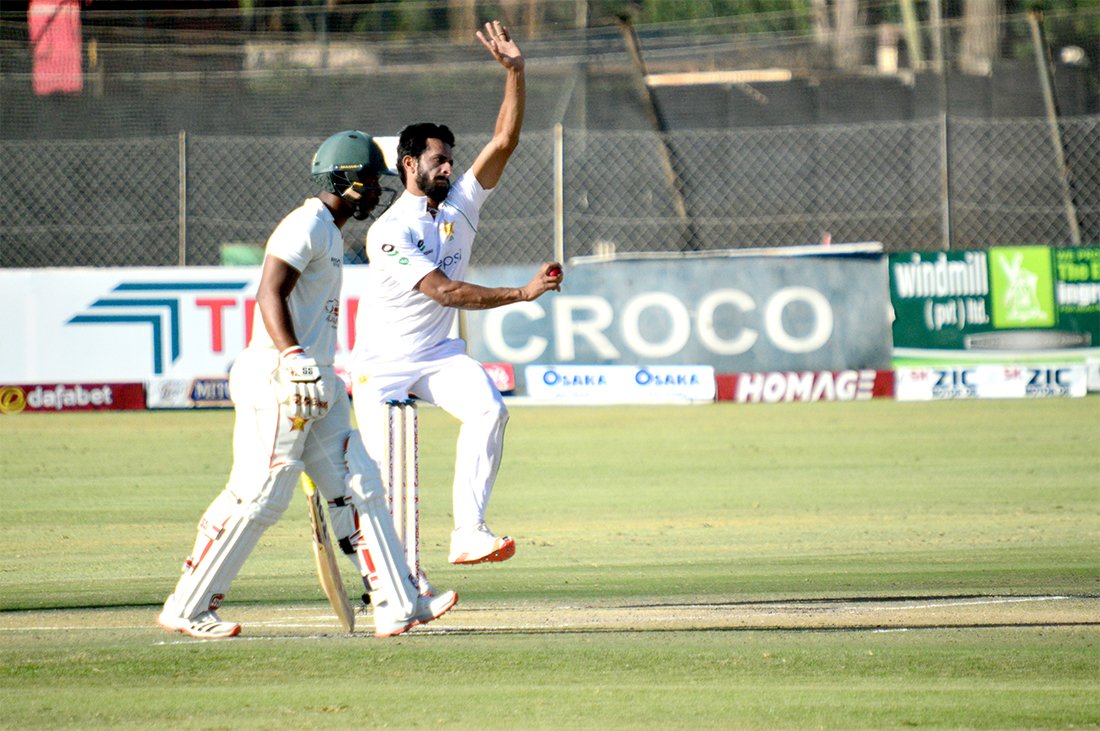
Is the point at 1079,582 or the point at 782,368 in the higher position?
the point at 782,368

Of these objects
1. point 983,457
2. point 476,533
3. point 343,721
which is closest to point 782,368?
point 983,457

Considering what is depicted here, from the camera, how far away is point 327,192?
6707 millimetres

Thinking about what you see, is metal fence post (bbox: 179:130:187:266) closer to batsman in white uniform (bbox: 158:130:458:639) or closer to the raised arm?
the raised arm

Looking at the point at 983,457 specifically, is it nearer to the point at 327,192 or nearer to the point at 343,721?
the point at 327,192

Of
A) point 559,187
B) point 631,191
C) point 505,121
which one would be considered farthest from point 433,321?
point 631,191

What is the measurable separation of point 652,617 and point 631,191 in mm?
13758

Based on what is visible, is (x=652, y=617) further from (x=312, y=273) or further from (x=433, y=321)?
(x=312, y=273)

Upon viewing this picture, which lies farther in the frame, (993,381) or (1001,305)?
(993,381)

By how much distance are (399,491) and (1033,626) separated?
2829mm

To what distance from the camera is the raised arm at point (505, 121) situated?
7562 millimetres

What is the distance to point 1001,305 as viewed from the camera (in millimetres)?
19391

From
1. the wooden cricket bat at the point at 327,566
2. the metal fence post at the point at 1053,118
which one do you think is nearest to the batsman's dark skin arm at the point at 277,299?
the wooden cricket bat at the point at 327,566

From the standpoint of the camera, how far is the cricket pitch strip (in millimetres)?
6777

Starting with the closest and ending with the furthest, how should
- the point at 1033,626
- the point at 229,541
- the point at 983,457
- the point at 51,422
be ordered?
the point at 229,541
the point at 1033,626
the point at 983,457
the point at 51,422
